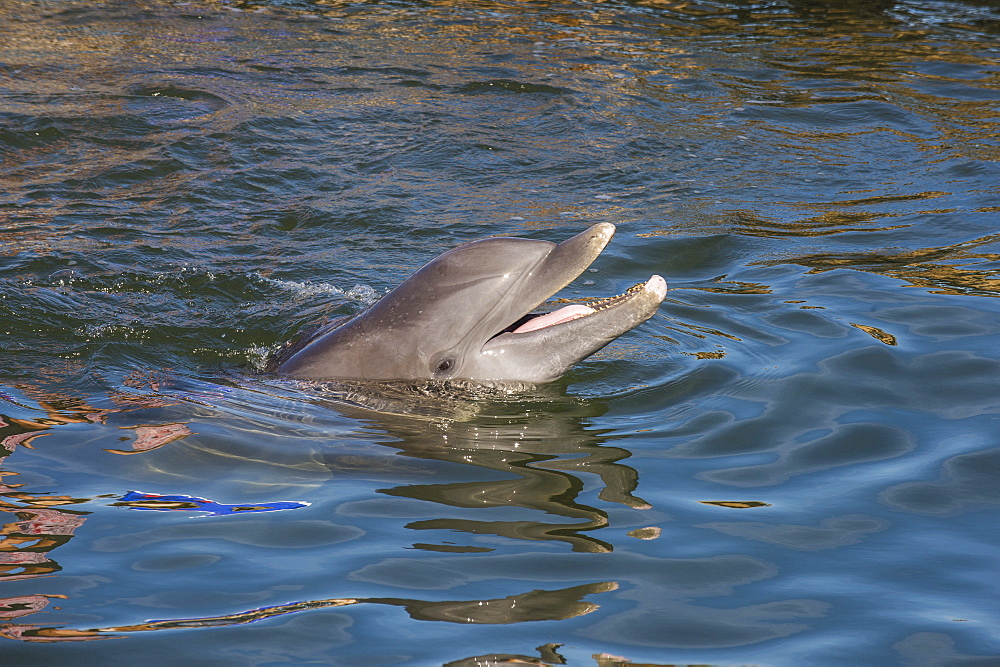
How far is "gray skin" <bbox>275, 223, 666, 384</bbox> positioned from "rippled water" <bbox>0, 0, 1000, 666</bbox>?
181 millimetres

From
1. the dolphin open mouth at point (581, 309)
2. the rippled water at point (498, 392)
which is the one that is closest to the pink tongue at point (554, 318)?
the dolphin open mouth at point (581, 309)

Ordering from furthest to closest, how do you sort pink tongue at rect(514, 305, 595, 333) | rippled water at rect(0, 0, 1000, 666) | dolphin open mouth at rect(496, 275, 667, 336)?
pink tongue at rect(514, 305, 595, 333) < dolphin open mouth at rect(496, 275, 667, 336) < rippled water at rect(0, 0, 1000, 666)

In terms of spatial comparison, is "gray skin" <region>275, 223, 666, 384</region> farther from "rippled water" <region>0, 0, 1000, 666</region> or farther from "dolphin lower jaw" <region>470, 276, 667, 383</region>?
"rippled water" <region>0, 0, 1000, 666</region>

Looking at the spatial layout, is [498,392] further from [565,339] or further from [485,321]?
[565,339]

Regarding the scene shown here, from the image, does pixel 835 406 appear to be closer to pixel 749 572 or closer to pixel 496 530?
pixel 749 572

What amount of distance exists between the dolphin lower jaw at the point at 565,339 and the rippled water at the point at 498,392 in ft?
0.56

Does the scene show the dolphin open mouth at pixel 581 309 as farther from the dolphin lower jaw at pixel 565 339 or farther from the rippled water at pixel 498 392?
the rippled water at pixel 498 392

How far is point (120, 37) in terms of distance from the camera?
1455 cm

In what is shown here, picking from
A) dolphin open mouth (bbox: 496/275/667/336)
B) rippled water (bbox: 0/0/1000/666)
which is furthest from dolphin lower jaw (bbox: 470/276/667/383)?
rippled water (bbox: 0/0/1000/666)

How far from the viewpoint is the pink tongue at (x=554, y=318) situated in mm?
5297

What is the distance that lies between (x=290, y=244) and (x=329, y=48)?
648 cm

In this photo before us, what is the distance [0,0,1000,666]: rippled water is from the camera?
351cm

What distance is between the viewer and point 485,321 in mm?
5316

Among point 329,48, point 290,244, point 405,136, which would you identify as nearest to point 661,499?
point 290,244
